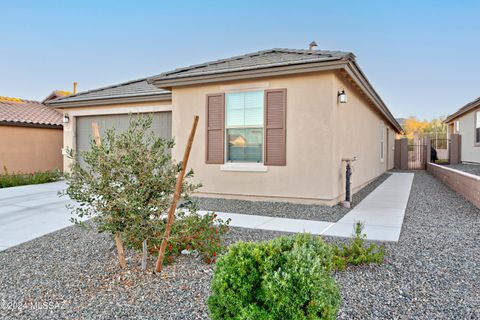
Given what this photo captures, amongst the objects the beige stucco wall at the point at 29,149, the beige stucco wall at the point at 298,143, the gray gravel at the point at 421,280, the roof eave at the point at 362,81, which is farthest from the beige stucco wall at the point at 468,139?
the beige stucco wall at the point at 29,149

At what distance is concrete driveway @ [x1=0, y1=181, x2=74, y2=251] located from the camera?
5.35 metres

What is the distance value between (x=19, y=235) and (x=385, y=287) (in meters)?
5.38

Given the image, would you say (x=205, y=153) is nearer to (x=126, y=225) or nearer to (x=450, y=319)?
(x=126, y=225)

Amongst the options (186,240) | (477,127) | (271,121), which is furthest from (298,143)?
(477,127)

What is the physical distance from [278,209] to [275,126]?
193cm

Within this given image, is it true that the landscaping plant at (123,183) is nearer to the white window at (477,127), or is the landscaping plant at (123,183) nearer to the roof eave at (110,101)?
the roof eave at (110,101)

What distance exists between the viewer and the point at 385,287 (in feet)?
10.6

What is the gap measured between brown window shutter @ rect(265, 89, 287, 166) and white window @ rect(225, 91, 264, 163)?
0.20 m

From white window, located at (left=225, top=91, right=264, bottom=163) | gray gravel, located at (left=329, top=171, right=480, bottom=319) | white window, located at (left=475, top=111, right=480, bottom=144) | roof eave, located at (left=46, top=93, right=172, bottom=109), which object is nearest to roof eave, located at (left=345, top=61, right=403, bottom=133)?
white window, located at (left=225, top=91, right=264, bottom=163)

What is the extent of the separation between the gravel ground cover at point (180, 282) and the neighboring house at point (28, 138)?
375 inches

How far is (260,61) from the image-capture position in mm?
8016

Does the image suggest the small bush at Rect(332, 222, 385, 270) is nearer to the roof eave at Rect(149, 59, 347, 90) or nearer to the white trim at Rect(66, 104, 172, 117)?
the roof eave at Rect(149, 59, 347, 90)

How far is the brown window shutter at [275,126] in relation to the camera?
25.0 feet

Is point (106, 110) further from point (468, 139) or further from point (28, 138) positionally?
point (468, 139)
